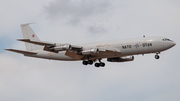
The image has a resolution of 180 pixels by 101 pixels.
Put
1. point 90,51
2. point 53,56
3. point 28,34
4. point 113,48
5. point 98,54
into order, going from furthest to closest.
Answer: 1. point 28,34
2. point 53,56
3. point 98,54
4. point 113,48
5. point 90,51

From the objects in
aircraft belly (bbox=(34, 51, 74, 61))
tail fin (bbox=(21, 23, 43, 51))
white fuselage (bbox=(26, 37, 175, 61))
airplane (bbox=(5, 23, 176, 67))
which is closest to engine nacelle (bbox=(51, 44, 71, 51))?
airplane (bbox=(5, 23, 176, 67))

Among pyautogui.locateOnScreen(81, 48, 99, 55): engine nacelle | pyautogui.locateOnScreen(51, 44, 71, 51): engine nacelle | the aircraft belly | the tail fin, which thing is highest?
the tail fin

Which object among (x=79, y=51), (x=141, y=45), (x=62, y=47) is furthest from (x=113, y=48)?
(x=62, y=47)

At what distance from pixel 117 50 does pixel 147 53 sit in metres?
6.79

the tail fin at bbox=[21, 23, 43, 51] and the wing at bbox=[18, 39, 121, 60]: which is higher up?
the tail fin at bbox=[21, 23, 43, 51]

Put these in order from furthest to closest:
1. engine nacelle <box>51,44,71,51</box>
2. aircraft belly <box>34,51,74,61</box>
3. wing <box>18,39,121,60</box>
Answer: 1. aircraft belly <box>34,51,74,61</box>
2. wing <box>18,39,121,60</box>
3. engine nacelle <box>51,44,71,51</box>

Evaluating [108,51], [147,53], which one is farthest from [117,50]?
[147,53]

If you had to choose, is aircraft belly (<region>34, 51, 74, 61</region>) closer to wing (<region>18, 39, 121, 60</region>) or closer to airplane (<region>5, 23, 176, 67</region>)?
airplane (<region>5, 23, 176, 67</region>)

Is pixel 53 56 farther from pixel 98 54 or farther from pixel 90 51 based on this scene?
pixel 98 54

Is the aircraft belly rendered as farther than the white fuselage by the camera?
Yes

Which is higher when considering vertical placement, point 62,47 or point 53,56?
point 62,47

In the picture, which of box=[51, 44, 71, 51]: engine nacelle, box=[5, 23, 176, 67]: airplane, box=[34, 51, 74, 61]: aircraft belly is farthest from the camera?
box=[34, 51, 74, 61]: aircraft belly

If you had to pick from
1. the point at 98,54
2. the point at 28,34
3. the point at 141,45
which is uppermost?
the point at 28,34

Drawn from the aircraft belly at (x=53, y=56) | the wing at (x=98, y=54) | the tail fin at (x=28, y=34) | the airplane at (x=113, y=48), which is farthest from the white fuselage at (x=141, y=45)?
the tail fin at (x=28, y=34)
